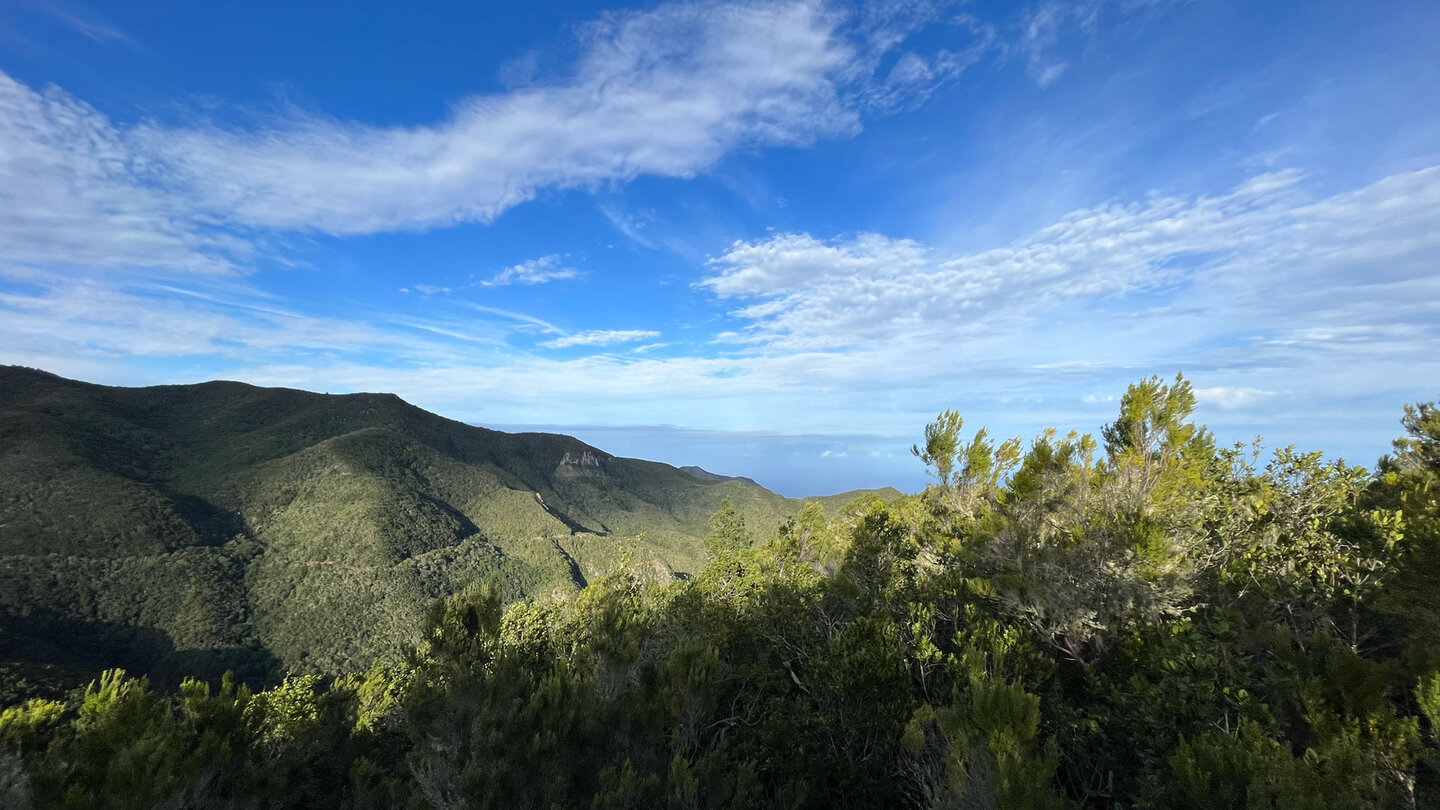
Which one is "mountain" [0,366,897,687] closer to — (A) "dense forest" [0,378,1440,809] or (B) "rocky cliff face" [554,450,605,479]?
(B) "rocky cliff face" [554,450,605,479]

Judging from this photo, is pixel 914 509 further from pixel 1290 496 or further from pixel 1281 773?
pixel 1281 773

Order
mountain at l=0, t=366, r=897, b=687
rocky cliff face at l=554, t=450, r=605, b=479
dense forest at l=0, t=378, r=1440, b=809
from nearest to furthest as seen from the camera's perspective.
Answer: dense forest at l=0, t=378, r=1440, b=809 → mountain at l=0, t=366, r=897, b=687 → rocky cliff face at l=554, t=450, r=605, b=479

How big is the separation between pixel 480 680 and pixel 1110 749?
33.5ft

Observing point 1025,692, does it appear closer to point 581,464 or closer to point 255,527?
Result: point 255,527

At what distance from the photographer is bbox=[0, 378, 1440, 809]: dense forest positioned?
5.28 meters

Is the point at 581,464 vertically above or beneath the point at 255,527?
above

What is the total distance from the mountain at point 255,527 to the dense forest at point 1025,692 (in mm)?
18307

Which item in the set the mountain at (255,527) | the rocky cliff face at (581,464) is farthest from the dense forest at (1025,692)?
the rocky cliff face at (581,464)

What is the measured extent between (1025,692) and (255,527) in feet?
402

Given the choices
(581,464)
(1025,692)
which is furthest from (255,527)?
(1025,692)

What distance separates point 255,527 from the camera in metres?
91.8

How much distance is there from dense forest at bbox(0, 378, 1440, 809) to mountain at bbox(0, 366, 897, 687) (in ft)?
60.1

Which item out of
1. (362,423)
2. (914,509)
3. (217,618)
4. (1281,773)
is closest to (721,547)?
(914,509)

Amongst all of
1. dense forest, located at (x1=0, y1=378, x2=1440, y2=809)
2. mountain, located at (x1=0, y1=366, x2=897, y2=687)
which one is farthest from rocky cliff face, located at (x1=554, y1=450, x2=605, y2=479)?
dense forest, located at (x1=0, y1=378, x2=1440, y2=809)
